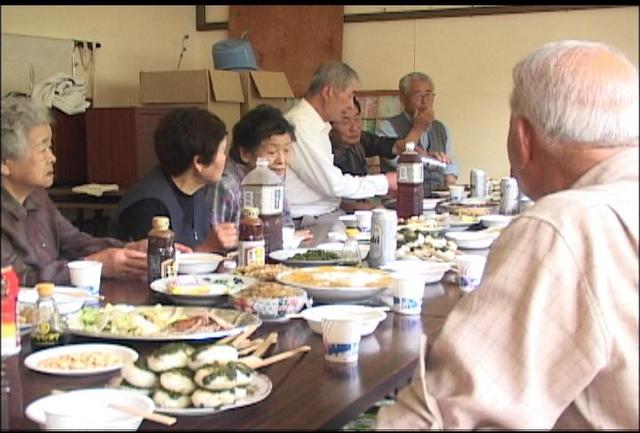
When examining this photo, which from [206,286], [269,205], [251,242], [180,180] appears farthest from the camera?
[180,180]

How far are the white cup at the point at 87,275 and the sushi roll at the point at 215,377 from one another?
31.3 inches

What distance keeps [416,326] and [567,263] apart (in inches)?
22.4

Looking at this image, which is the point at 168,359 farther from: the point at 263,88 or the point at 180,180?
the point at 263,88

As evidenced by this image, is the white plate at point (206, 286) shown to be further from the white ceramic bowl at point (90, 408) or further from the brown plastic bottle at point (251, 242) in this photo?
the white ceramic bowl at point (90, 408)

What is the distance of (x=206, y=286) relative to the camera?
1.90m

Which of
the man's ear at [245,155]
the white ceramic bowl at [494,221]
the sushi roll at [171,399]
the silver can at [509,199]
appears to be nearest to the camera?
the sushi roll at [171,399]

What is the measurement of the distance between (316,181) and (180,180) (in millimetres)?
1035

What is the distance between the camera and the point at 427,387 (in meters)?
1.24

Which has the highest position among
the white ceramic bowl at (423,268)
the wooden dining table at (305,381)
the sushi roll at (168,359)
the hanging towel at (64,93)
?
the hanging towel at (64,93)

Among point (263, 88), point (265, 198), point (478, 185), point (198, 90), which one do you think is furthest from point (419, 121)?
point (265, 198)

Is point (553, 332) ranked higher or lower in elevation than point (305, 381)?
higher

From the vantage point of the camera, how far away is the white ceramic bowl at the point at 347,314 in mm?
1599

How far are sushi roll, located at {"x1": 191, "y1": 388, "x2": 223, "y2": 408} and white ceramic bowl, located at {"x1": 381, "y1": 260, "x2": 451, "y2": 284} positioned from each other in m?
0.98

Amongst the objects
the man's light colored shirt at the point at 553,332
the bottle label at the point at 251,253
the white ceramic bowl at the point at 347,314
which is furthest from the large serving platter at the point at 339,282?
the man's light colored shirt at the point at 553,332
